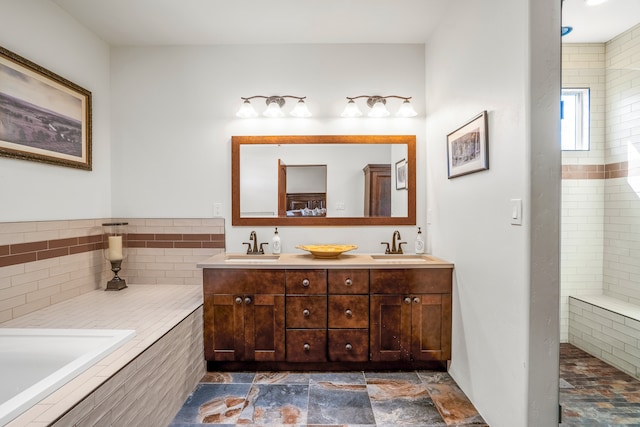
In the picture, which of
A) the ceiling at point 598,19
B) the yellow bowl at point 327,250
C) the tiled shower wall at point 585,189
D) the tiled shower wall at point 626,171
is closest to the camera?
the ceiling at point 598,19

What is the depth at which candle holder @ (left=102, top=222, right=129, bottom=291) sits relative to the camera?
2666 mm

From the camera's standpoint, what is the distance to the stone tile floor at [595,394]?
1821 mm

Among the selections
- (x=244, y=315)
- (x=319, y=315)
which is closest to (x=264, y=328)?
(x=244, y=315)

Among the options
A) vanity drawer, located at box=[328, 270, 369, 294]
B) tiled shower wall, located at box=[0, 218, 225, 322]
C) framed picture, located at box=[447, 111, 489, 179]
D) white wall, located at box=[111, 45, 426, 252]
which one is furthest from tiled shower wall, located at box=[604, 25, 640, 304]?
tiled shower wall, located at box=[0, 218, 225, 322]

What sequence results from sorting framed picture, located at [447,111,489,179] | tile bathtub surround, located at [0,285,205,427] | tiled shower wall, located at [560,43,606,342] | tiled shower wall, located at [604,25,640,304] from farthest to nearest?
tiled shower wall, located at [560,43,606,342] → tiled shower wall, located at [604,25,640,304] → framed picture, located at [447,111,489,179] → tile bathtub surround, located at [0,285,205,427]

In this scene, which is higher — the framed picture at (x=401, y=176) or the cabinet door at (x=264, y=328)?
the framed picture at (x=401, y=176)

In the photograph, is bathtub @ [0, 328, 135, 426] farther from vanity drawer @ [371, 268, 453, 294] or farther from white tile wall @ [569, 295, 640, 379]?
white tile wall @ [569, 295, 640, 379]

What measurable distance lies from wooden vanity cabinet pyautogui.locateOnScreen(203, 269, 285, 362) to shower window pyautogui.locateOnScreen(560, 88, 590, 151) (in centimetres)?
259

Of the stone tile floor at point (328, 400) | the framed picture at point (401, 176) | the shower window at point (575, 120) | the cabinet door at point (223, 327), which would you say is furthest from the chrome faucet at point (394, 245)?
the shower window at point (575, 120)

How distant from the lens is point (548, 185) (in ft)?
4.74

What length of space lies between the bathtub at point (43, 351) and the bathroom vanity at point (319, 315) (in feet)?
2.46

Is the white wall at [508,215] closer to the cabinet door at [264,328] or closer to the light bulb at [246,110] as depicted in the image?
the cabinet door at [264,328]

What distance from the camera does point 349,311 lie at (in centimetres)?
236

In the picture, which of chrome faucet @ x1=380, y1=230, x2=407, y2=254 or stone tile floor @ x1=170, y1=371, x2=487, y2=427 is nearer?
stone tile floor @ x1=170, y1=371, x2=487, y2=427
